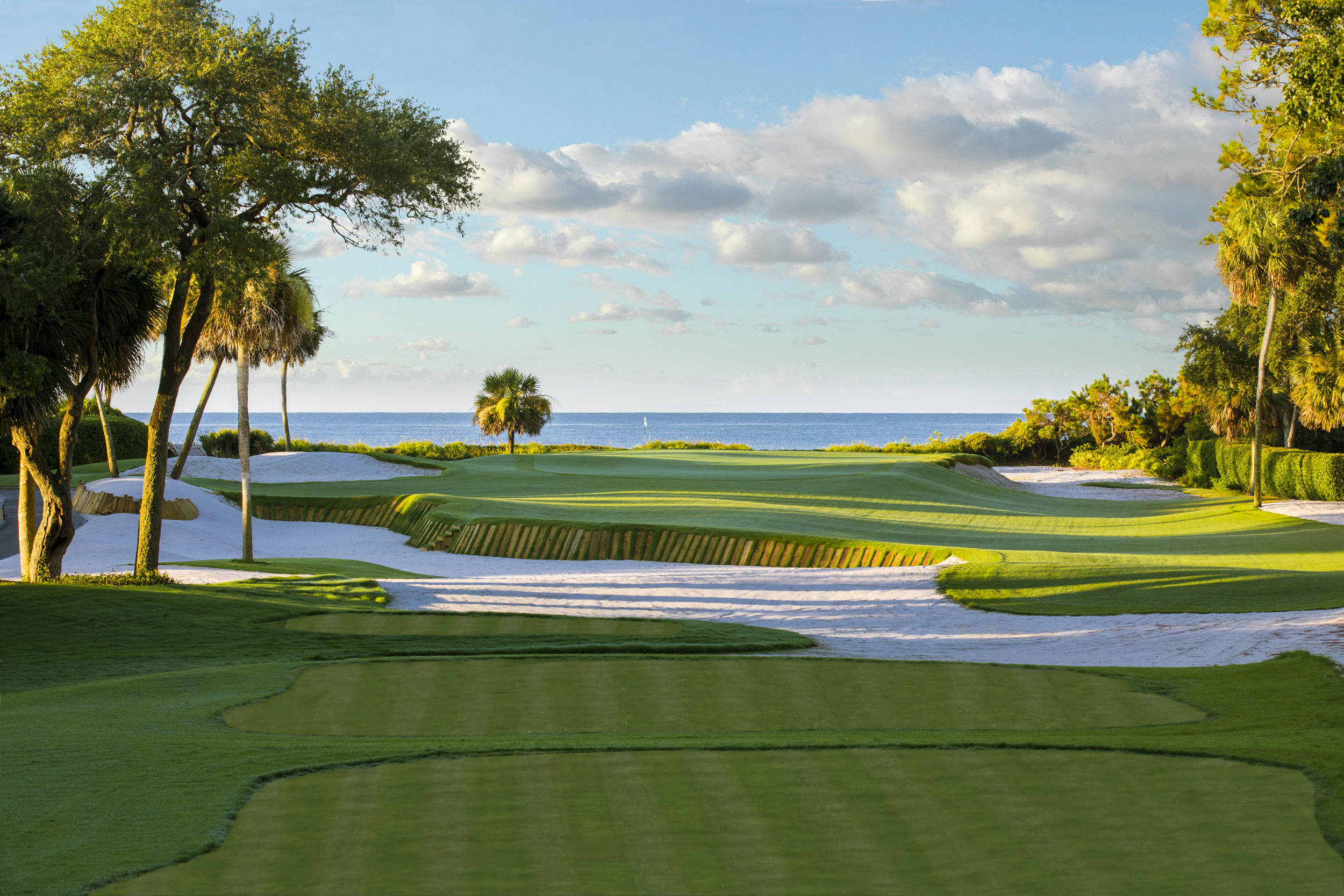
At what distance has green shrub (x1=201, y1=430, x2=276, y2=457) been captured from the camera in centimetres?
3972

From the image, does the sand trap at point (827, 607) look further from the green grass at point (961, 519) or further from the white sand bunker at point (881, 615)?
the green grass at point (961, 519)

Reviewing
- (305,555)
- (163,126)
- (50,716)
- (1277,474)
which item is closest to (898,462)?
(1277,474)

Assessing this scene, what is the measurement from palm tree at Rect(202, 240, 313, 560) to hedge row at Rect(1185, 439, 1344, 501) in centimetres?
2944

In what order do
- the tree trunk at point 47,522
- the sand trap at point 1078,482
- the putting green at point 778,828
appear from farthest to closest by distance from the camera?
the sand trap at point 1078,482
the tree trunk at point 47,522
the putting green at point 778,828

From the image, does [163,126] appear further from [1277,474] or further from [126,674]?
[1277,474]

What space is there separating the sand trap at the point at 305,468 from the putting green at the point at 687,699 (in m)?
25.0

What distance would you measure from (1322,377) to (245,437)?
98.1 feet

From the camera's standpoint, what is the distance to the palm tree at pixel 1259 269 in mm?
24828

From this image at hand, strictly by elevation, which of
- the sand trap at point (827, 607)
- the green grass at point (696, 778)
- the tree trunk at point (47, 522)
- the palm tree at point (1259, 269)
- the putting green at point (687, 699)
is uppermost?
the palm tree at point (1259, 269)

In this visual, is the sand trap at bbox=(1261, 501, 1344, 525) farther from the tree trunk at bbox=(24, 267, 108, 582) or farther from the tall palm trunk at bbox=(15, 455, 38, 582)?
the tall palm trunk at bbox=(15, 455, 38, 582)

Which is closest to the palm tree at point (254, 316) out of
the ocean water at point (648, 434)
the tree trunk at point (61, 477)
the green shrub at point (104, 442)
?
the tree trunk at point (61, 477)

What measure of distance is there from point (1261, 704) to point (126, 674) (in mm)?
9916

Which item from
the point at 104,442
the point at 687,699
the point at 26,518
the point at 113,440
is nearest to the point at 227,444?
the point at 104,442

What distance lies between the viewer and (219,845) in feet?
13.5
